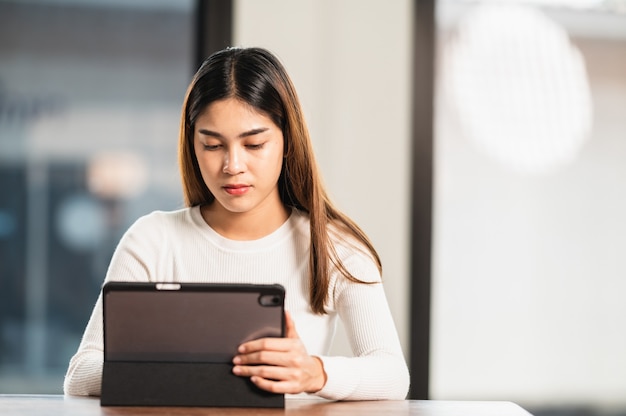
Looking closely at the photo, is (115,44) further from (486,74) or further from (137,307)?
(137,307)

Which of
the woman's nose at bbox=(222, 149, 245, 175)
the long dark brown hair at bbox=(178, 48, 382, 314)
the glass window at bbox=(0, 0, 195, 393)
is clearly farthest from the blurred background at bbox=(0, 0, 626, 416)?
the woman's nose at bbox=(222, 149, 245, 175)

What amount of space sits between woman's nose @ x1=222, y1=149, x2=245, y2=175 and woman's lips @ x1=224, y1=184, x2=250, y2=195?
0.04 meters

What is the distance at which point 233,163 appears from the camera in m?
1.68

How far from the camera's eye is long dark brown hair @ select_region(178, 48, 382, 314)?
174cm

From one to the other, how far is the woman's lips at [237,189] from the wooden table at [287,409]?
1.37ft

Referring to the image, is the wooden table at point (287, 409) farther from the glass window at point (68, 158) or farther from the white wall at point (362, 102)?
the glass window at point (68, 158)

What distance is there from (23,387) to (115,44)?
131cm

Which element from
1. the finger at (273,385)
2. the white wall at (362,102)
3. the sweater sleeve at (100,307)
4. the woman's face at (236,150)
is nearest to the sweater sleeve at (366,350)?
the finger at (273,385)

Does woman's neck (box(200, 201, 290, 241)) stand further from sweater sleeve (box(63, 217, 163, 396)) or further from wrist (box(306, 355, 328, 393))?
wrist (box(306, 355, 328, 393))

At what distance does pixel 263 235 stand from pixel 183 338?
0.50m

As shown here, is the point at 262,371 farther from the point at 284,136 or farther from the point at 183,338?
the point at 284,136

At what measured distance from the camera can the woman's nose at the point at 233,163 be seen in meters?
1.68

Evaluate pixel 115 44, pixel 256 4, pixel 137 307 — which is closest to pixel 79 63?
pixel 115 44

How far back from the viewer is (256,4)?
310 centimetres
